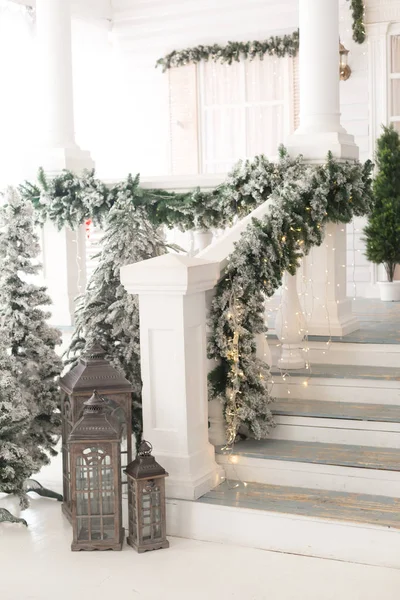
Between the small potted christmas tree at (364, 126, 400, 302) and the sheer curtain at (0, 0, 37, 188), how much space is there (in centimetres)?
371

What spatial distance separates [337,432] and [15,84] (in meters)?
6.34

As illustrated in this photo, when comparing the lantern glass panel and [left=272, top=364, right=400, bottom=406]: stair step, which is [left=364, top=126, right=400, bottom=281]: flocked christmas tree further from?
the lantern glass panel

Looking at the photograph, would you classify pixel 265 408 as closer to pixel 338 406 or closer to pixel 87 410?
pixel 338 406

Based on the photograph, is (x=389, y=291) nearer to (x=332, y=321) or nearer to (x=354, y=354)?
(x=332, y=321)

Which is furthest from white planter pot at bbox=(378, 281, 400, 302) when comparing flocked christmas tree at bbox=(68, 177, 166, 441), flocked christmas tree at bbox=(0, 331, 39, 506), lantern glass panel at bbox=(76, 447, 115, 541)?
lantern glass panel at bbox=(76, 447, 115, 541)

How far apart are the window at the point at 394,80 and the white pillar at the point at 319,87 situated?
330 cm

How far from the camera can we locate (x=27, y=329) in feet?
16.5

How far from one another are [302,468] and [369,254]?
4499 mm

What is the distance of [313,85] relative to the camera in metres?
5.93

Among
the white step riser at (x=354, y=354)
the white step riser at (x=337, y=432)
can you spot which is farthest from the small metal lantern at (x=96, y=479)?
the white step riser at (x=354, y=354)

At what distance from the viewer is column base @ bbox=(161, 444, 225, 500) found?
437 centimetres

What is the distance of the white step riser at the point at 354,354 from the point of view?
547 cm

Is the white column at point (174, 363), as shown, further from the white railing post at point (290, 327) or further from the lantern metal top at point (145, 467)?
the white railing post at point (290, 327)

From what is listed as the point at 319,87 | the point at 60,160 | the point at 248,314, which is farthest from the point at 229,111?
the point at 248,314
